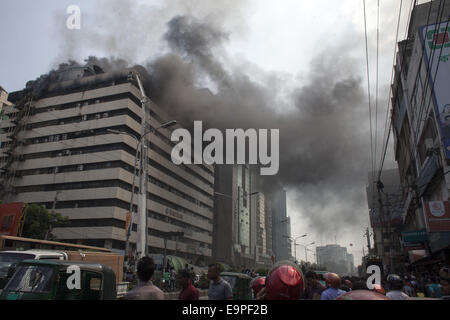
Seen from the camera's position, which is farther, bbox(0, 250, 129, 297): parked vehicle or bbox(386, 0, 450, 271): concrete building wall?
bbox(386, 0, 450, 271): concrete building wall

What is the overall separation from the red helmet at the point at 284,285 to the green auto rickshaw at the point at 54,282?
14.1ft

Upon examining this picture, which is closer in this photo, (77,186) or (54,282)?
(54,282)

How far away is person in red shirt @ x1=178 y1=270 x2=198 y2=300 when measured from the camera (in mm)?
4059

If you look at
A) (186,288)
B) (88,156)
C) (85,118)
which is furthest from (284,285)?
(85,118)

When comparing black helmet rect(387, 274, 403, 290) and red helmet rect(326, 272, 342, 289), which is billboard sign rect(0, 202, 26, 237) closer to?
red helmet rect(326, 272, 342, 289)

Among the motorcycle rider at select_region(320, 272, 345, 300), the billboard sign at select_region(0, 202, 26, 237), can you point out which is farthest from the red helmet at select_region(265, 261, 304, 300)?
the billboard sign at select_region(0, 202, 26, 237)

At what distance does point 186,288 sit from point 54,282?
304cm

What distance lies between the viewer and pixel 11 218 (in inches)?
944

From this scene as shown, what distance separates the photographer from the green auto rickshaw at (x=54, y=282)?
18.1 feet

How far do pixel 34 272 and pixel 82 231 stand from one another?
40.5m

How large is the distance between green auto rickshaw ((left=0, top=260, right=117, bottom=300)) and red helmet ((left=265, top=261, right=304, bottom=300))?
14.1 ft

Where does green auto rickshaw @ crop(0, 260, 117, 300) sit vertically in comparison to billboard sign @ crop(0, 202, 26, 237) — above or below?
below

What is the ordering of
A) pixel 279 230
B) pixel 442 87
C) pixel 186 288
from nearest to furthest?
pixel 186 288
pixel 442 87
pixel 279 230

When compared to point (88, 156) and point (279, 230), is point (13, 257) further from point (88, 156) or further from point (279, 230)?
point (279, 230)
